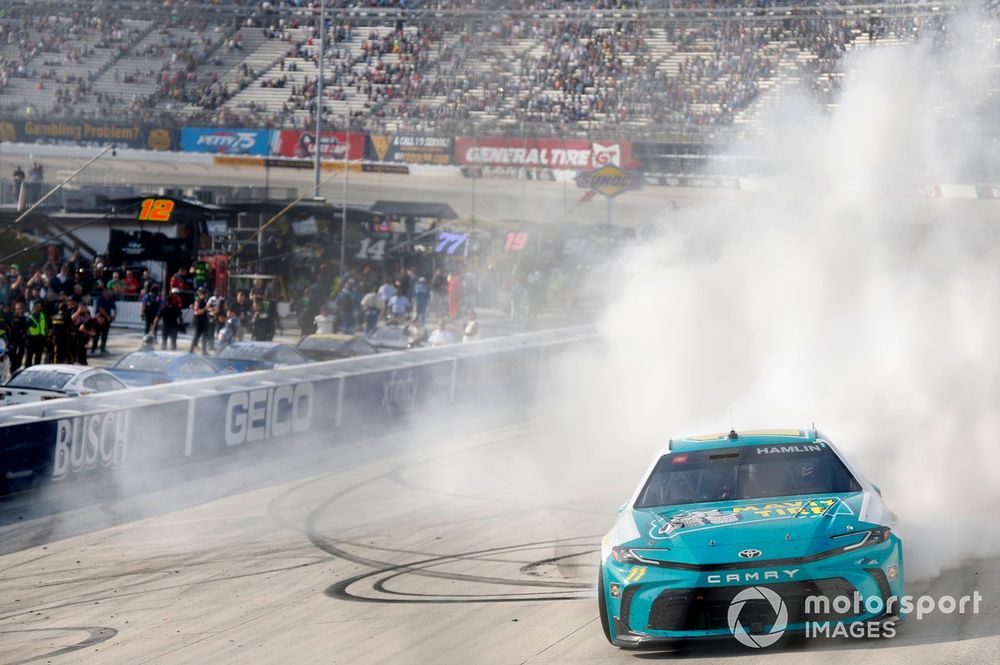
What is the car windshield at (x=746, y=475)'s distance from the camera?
6.84 meters

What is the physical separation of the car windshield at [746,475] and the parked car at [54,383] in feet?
30.5

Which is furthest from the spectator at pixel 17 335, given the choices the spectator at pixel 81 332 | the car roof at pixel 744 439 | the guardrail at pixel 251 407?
the car roof at pixel 744 439

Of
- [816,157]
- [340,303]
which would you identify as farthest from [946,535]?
[340,303]

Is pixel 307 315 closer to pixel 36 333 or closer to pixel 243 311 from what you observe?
pixel 243 311

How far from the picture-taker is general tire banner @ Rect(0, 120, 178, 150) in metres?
46.6

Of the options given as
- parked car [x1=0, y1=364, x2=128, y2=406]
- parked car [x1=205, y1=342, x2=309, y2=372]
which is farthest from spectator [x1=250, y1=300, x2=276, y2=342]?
parked car [x1=0, y1=364, x2=128, y2=406]

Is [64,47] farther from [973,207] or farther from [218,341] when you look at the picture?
[973,207]

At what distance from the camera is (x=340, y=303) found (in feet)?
91.6

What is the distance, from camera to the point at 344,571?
905 cm

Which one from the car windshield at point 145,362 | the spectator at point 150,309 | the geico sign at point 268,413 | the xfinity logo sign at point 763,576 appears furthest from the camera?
the spectator at point 150,309

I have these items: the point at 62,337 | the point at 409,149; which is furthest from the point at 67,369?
the point at 409,149

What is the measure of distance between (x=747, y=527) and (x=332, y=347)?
14.0m

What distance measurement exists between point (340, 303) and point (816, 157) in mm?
14835

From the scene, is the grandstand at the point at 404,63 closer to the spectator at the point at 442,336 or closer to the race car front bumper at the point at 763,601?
the spectator at the point at 442,336
